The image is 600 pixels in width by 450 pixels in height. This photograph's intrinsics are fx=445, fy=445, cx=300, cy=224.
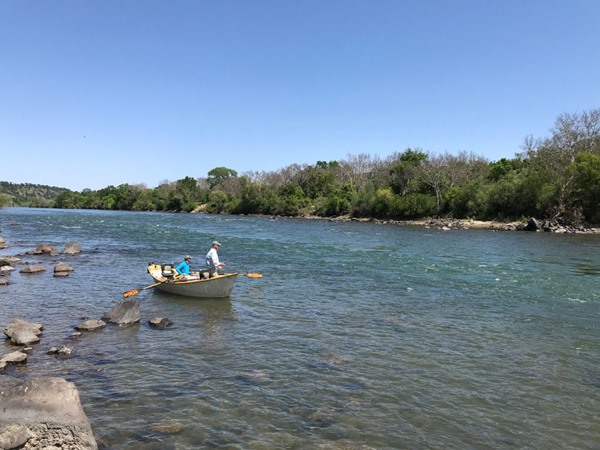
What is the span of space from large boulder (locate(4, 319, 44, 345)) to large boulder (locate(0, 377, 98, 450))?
6.19 metres

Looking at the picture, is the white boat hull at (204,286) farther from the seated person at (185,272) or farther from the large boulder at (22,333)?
the large boulder at (22,333)

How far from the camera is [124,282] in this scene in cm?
2258

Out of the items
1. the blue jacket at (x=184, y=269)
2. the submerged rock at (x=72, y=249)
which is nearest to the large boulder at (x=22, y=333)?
the blue jacket at (x=184, y=269)

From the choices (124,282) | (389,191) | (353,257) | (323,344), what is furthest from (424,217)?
(323,344)

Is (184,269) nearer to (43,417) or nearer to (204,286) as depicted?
(204,286)

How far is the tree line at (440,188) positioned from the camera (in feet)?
210

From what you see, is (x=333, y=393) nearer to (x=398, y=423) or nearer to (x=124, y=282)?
(x=398, y=423)

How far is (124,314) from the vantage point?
1498 cm

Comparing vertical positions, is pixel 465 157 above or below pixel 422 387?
above

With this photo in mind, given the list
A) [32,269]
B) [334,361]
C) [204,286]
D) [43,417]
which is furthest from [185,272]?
[43,417]

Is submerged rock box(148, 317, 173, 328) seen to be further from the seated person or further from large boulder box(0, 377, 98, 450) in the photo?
large boulder box(0, 377, 98, 450)

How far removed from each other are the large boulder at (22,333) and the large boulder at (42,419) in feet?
20.3

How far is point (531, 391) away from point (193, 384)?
7.68 m

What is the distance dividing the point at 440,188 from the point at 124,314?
8094 cm
